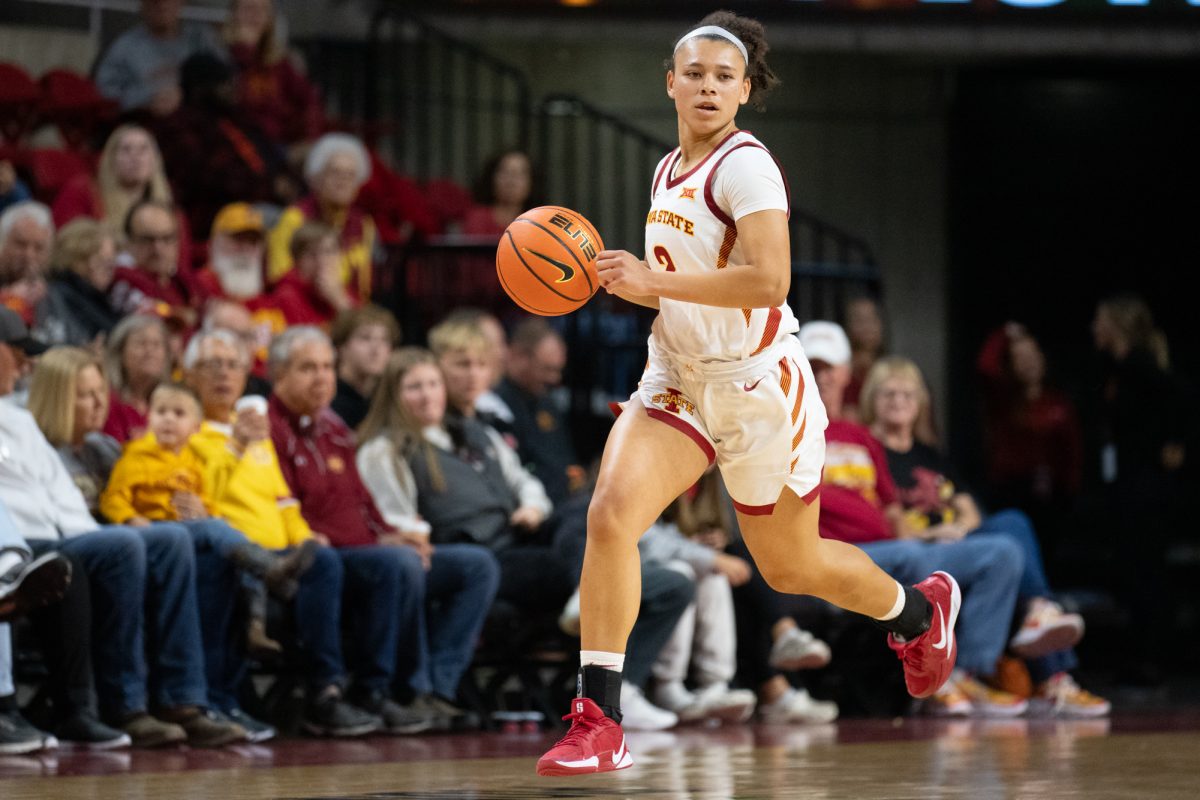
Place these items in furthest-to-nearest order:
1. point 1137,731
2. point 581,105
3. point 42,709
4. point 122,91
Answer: point 581,105, point 122,91, point 1137,731, point 42,709

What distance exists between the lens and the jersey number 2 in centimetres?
445

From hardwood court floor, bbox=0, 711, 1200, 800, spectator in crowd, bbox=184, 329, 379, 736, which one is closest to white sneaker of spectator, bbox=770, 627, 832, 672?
hardwood court floor, bbox=0, 711, 1200, 800

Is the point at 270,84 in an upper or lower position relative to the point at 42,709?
upper

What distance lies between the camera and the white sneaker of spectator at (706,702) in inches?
276

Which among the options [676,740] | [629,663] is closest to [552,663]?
[629,663]

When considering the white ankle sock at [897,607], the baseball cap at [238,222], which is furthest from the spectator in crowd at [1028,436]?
the white ankle sock at [897,607]

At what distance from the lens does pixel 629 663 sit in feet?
22.5

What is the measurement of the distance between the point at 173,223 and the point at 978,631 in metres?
3.79

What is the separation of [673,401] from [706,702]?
2783 mm

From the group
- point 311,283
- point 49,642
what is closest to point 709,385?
point 49,642

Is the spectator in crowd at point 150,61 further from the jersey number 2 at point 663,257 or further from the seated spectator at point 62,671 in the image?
the jersey number 2 at point 663,257

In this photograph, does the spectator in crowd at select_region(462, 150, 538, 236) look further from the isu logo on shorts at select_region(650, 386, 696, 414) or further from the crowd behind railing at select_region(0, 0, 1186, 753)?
the isu logo on shorts at select_region(650, 386, 696, 414)

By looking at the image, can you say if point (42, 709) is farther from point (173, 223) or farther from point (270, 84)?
point (270, 84)

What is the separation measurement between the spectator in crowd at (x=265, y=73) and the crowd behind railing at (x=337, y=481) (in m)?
0.12
